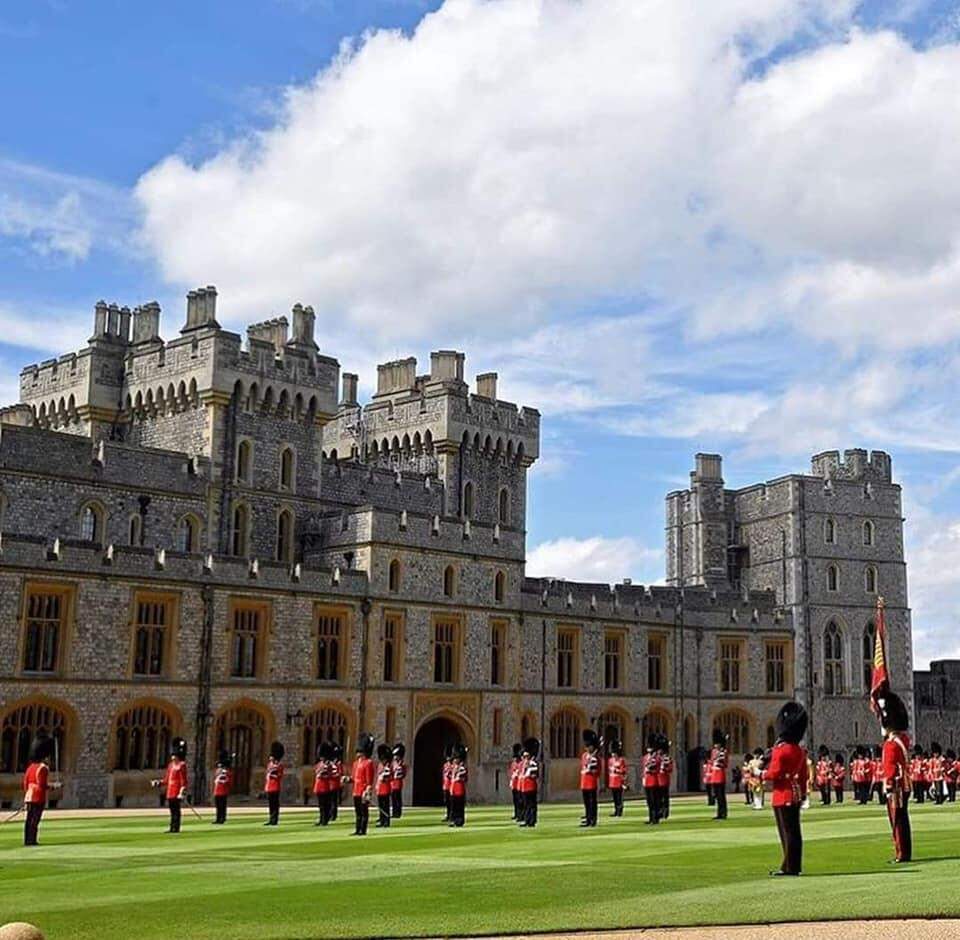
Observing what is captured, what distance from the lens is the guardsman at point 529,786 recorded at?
24.4 metres

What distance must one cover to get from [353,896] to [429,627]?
94.7ft

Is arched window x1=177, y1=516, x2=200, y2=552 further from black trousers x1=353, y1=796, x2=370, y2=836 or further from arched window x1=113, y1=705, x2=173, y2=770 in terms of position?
black trousers x1=353, y1=796, x2=370, y2=836

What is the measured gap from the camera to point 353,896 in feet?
44.2

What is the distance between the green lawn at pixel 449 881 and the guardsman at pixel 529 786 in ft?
3.63

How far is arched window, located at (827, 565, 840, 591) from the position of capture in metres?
57.2

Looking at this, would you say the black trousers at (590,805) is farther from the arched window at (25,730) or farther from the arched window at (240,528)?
the arched window at (240,528)

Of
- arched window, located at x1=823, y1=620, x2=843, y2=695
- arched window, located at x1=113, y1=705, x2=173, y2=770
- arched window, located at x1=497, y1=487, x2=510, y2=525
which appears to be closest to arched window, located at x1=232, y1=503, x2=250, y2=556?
arched window, located at x1=113, y1=705, x2=173, y2=770

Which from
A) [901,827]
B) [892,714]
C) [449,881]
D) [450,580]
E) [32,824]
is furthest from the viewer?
[450,580]

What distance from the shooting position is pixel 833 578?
188 ft

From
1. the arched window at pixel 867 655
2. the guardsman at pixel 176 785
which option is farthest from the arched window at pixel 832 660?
the guardsman at pixel 176 785

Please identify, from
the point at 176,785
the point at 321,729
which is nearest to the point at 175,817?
the point at 176,785

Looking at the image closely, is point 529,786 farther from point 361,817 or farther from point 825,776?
point 825,776

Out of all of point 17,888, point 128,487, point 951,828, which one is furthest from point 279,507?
point 17,888

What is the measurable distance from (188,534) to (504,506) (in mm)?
16107
